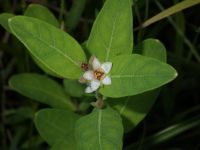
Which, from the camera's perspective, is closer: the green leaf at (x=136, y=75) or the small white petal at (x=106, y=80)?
the green leaf at (x=136, y=75)

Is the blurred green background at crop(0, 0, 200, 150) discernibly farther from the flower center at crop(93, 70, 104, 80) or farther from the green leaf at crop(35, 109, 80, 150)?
the flower center at crop(93, 70, 104, 80)

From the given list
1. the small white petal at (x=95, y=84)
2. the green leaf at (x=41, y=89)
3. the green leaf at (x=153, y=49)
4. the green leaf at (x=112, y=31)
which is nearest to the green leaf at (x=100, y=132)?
the small white petal at (x=95, y=84)

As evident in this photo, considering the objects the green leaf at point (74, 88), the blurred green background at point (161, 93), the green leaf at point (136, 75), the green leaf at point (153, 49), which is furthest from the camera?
the blurred green background at point (161, 93)

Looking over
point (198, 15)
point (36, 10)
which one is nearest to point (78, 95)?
point (36, 10)

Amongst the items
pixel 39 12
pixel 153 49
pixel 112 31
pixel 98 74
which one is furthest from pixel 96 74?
pixel 39 12

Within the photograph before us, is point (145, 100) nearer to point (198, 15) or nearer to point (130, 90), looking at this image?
point (130, 90)

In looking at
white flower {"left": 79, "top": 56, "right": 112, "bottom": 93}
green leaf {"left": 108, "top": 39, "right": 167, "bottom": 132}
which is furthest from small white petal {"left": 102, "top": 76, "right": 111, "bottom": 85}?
green leaf {"left": 108, "top": 39, "right": 167, "bottom": 132}

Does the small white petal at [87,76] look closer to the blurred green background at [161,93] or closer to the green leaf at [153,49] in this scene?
the green leaf at [153,49]
